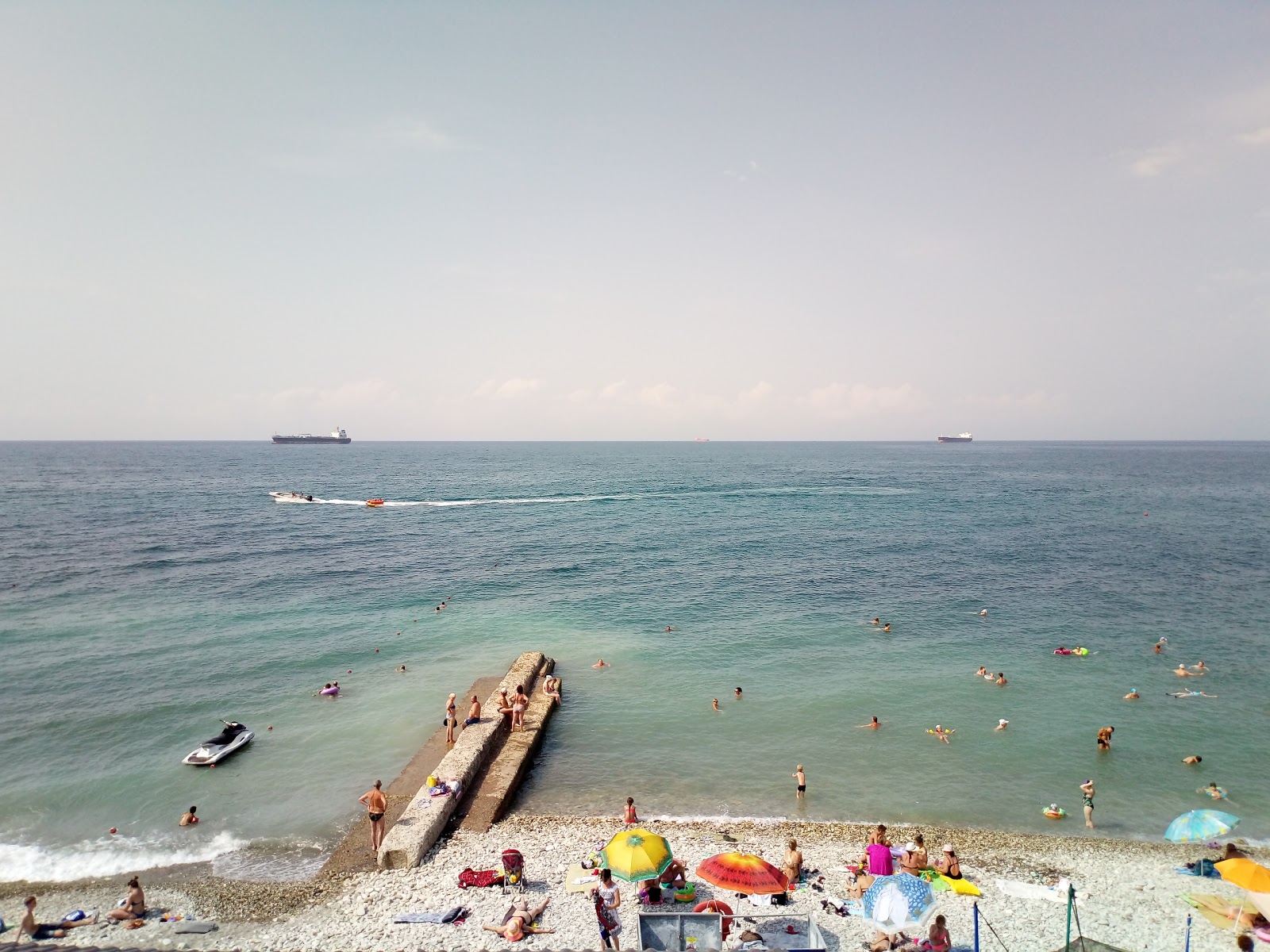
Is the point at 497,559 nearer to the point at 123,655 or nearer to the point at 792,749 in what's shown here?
the point at 123,655

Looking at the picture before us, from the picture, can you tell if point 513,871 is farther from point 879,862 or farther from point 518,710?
point 879,862

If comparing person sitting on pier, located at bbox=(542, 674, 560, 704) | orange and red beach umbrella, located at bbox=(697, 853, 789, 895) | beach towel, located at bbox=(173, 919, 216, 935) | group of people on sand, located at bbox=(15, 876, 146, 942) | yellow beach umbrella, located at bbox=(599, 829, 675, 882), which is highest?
yellow beach umbrella, located at bbox=(599, 829, 675, 882)

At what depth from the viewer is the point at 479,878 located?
15664mm

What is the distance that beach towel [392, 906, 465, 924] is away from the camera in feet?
47.0

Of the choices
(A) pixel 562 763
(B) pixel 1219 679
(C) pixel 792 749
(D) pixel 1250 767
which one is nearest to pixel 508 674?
(A) pixel 562 763

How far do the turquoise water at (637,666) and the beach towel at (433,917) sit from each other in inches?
182

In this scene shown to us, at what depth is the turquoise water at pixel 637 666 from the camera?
67.2 ft

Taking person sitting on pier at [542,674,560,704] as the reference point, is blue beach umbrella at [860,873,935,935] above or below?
above

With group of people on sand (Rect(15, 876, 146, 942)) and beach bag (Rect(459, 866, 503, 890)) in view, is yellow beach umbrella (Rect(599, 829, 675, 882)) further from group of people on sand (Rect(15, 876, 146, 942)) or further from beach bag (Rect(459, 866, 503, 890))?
group of people on sand (Rect(15, 876, 146, 942))

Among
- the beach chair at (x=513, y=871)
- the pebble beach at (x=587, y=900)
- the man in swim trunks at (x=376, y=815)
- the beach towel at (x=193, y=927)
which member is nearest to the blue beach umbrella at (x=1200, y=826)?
the pebble beach at (x=587, y=900)

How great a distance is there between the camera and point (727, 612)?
3975 centimetres

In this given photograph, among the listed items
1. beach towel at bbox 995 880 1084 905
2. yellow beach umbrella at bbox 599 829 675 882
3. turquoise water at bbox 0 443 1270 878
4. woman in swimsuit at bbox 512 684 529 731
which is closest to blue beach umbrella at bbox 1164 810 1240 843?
beach towel at bbox 995 880 1084 905

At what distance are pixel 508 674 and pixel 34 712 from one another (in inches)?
726

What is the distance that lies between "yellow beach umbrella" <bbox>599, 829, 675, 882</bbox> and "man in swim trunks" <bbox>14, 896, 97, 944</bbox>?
11.8 metres
